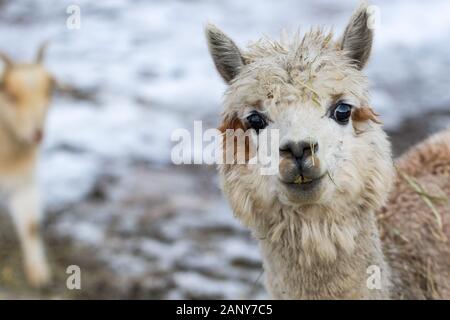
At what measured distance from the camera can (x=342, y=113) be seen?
3.36m

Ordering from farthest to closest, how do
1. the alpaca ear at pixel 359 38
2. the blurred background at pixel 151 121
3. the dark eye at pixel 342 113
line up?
the blurred background at pixel 151 121
the alpaca ear at pixel 359 38
the dark eye at pixel 342 113

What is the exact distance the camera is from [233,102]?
3523mm

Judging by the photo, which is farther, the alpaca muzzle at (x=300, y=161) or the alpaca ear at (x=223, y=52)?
the alpaca ear at (x=223, y=52)

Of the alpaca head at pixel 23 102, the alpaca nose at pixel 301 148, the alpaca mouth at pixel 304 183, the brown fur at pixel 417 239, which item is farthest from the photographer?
the alpaca head at pixel 23 102

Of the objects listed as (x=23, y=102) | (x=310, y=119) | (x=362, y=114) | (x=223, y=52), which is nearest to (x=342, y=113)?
(x=362, y=114)

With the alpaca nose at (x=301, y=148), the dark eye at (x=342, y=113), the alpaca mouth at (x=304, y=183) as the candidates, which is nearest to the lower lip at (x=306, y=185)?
the alpaca mouth at (x=304, y=183)

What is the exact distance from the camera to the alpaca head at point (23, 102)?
431 cm

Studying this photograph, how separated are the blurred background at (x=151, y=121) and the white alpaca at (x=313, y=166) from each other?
194 centimetres

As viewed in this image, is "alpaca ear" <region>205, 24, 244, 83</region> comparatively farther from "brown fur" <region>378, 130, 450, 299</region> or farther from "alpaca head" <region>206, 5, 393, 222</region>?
"brown fur" <region>378, 130, 450, 299</region>

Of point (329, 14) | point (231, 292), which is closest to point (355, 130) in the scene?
point (231, 292)

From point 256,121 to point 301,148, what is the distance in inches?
17.2

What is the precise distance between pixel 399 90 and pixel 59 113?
4.59 metres

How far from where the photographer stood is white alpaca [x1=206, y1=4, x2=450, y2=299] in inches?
126

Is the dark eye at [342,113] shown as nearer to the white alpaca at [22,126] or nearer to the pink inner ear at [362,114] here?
the pink inner ear at [362,114]
